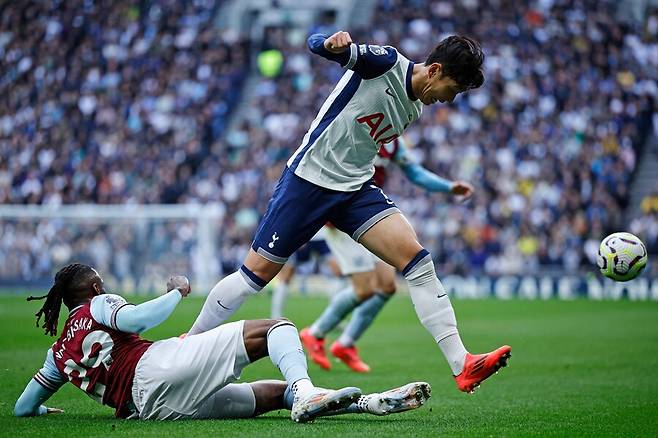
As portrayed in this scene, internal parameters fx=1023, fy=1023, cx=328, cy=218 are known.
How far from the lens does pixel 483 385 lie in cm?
902

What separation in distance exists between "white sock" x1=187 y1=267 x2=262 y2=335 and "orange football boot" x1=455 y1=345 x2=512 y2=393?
1.51 m

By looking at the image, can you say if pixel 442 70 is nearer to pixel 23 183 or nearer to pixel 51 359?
pixel 51 359

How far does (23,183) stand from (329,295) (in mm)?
12124

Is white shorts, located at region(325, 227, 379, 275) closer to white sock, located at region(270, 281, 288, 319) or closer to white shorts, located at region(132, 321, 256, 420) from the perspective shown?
white sock, located at region(270, 281, 288, 319)

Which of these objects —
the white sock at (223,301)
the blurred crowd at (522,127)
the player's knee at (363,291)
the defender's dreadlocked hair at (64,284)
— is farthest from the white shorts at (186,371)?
the blurred crowd at (522,127)

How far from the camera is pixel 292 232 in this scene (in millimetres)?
6828

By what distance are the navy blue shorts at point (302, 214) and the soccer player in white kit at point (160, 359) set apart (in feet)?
2.93

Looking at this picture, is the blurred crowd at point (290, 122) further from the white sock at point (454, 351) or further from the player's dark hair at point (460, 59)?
the white sock at point (454, 351)

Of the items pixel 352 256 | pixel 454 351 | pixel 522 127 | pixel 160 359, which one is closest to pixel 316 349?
pixel 352 256

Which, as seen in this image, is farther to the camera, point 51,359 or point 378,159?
point 378,159

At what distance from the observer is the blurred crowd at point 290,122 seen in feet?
88.7

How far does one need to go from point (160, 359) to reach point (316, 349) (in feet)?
15.8

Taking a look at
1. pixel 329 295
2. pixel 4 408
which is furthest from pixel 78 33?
pixel 4 408

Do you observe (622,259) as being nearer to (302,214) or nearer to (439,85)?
(439,85)
